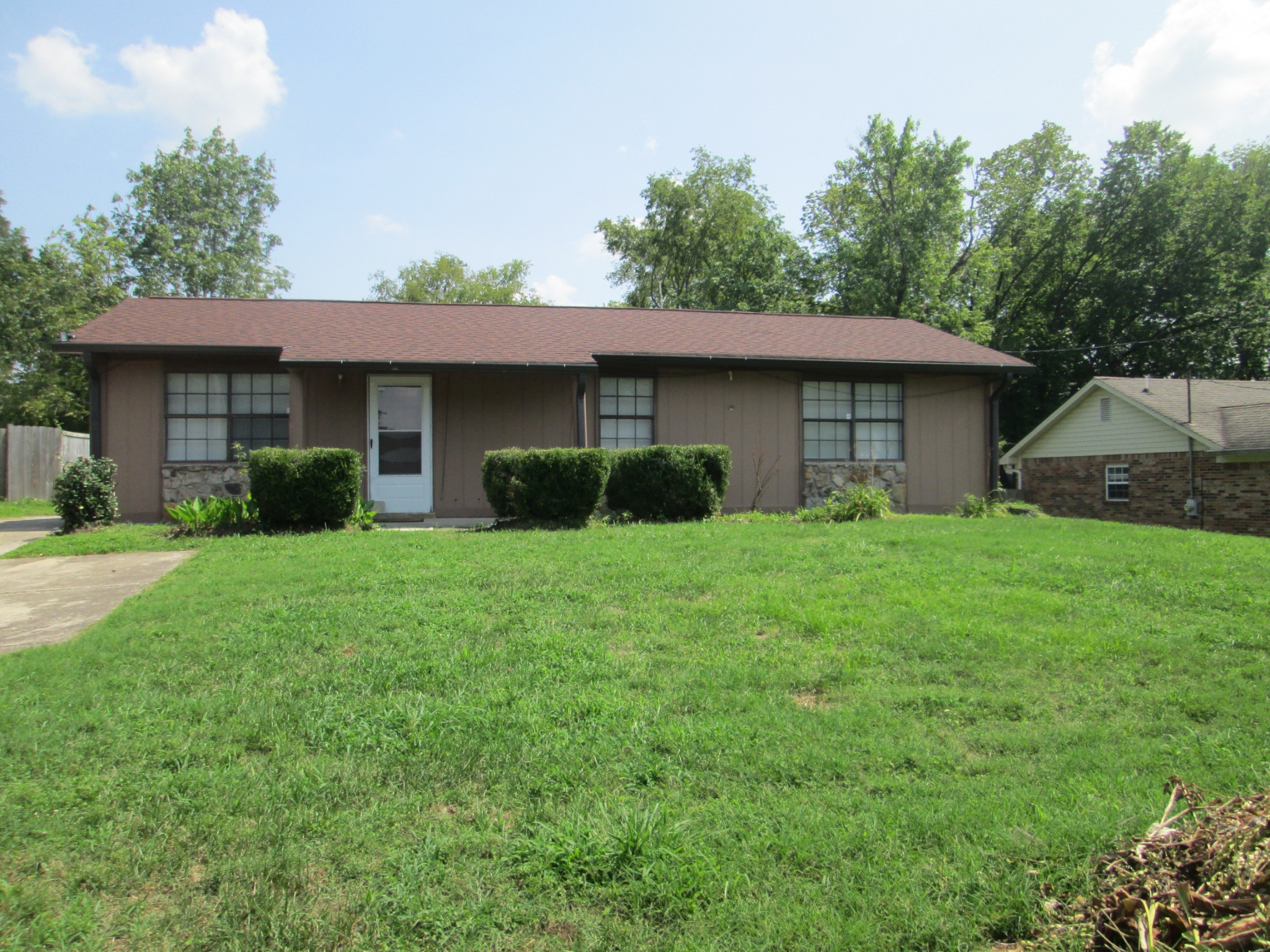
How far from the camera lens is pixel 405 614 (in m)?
5.13

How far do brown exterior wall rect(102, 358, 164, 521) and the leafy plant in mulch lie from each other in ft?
42.2

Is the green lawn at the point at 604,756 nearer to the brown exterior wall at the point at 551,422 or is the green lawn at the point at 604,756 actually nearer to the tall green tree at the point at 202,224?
the brown exterior wall at the point at 551,422

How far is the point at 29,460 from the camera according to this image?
63.1ft

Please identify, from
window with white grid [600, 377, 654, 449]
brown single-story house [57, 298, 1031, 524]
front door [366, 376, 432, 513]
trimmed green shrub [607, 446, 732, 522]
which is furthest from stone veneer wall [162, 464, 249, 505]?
trimmed green shrub [607, 446, 732, 522]

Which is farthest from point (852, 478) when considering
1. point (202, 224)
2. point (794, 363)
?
point (202, 224)

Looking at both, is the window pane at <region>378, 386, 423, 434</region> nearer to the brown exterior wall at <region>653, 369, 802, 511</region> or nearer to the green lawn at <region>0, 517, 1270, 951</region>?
the brown exterior wall at <region>653, 369, 802, 511</region>

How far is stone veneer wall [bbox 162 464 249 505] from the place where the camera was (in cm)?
1196

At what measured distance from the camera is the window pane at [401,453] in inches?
477

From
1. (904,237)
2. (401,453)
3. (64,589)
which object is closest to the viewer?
(64,589)

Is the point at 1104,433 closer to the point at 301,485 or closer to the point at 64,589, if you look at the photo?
the point at 301,485

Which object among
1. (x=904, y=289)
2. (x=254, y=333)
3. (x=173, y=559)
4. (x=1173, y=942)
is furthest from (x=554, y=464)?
(x=904, y=289)

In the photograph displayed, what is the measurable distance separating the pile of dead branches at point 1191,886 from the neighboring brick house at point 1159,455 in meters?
19.9

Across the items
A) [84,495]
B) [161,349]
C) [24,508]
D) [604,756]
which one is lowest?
[604,756]

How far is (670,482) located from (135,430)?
8.17 metres
